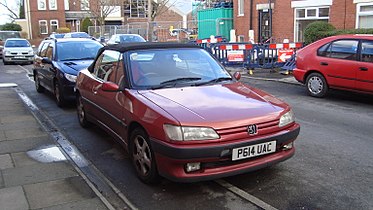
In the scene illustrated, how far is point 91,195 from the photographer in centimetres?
423

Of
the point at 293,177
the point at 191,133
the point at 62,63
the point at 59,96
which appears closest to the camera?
the point at 191,133

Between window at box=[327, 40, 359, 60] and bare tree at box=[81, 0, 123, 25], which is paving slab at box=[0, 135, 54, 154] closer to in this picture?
window at box=[327, 40, 359, 60]

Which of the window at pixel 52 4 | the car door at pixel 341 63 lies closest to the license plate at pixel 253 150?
the car door at pixel 341 63

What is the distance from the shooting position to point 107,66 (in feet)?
19.6

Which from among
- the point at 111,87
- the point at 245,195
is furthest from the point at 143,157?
the point at 245,195

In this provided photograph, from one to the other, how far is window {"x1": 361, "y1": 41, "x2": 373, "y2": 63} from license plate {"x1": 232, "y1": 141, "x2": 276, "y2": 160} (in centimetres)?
554

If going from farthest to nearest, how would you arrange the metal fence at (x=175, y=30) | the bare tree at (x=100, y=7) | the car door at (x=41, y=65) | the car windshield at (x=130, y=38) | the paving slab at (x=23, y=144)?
1. the bare tree at (x=100, y=7)
2. the metal fence at (x=175, y=30)
3. the car windshield at (x=130, y=38)
4. the car door at (x=41, y=65)
5. the paving slab at (x=23, y=144)

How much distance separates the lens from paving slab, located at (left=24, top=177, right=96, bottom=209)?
4086mm

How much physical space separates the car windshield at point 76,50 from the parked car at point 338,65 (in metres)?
5.30

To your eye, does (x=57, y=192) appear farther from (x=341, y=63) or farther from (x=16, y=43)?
(x=16, y=43)

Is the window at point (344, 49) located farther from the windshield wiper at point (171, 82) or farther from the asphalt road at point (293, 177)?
the windshield wiper at point (171, 82)

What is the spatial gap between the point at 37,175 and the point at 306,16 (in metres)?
17.6

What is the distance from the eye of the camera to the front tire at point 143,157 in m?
4.30

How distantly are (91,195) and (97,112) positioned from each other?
6.69 feet
